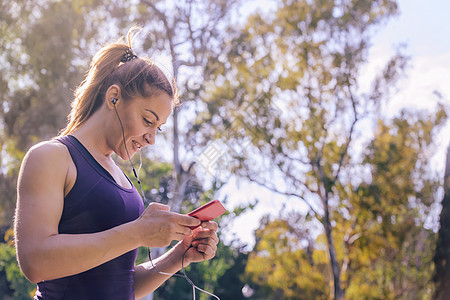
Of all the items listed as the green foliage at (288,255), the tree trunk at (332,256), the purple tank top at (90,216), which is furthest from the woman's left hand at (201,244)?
the green foliage at (288,255)

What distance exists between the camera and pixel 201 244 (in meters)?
1.43

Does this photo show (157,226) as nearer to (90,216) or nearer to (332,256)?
(90,216)

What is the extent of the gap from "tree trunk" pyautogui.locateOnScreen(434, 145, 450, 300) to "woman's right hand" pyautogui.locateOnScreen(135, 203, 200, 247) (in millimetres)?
5245

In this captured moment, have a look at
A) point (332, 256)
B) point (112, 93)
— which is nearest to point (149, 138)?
point (112, 93)

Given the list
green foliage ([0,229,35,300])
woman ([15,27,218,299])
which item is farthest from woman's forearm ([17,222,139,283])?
green foliage ([0,229,35,300])

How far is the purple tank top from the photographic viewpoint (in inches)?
44.6

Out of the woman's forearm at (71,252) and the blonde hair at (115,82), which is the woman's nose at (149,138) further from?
the woman's forearm at (71,252)

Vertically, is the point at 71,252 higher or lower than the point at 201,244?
lower

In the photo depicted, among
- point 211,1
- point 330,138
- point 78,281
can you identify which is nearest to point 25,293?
point 211,1

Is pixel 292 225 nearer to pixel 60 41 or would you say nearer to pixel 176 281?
pixel 176 281

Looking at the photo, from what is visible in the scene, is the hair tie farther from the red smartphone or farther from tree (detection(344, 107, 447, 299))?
tree (detection(344, 107, 447, 299))

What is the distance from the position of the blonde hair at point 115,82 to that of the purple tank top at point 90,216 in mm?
144

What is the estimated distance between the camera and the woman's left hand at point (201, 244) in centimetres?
141

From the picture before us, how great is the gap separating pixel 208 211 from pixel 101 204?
262mm
